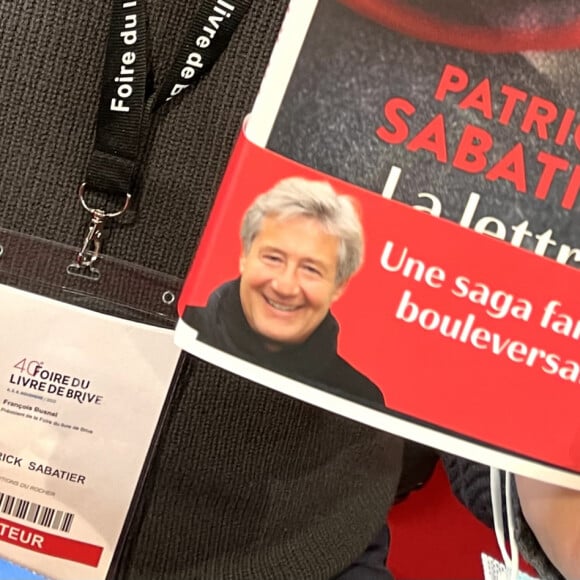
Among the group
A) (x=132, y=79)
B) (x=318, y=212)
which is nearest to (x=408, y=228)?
(x=318, y=212)

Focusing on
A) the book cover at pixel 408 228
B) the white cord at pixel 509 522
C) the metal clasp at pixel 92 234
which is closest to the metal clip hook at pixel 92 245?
the metal clasp at pixel 92 234

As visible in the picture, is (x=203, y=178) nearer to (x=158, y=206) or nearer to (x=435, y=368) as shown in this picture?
(x=158, y=206)

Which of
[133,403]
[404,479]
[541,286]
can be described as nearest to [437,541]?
[404,479]

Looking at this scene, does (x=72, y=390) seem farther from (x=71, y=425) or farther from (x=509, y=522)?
(x=509, y=522)

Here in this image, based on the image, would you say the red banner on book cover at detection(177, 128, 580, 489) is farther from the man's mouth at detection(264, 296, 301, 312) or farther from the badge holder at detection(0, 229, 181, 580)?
the badge holder at detection(0, 229, 181, 580)

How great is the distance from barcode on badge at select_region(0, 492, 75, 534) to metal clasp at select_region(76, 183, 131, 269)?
0.17 metres

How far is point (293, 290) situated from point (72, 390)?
0.72 ft

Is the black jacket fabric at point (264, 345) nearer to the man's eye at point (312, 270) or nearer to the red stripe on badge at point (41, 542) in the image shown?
the man's eye at point (312, 270)

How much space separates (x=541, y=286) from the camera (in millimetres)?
338

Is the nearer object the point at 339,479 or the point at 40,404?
the point at 40,404

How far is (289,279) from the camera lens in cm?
34

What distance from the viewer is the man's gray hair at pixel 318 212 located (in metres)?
0.33

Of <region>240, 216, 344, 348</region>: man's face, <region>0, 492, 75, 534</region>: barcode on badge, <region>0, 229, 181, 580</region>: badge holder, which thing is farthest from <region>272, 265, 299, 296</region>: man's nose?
<region>0, 492, 75, 534</region>: barcode on badge

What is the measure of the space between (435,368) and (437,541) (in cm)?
79
